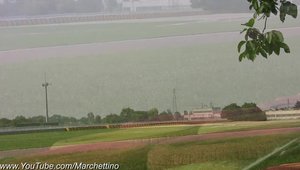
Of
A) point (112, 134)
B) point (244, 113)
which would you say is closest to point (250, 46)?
point (112, 134)

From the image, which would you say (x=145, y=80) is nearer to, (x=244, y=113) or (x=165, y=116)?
(x=165, y=116)

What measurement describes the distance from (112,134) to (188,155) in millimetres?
534

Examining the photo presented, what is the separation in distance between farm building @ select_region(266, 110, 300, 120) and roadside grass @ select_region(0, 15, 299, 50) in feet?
2.08

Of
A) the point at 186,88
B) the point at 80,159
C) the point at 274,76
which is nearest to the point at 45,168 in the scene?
the point at 80,159

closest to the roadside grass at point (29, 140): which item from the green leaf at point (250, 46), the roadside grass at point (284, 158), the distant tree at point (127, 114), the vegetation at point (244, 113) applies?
the distant tree at point (127, 114)

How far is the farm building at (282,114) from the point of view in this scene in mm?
3596

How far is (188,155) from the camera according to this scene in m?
3.33

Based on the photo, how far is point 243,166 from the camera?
335 cm

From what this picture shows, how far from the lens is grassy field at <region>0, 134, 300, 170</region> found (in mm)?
3262

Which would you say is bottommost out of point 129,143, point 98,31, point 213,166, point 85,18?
point 213,166

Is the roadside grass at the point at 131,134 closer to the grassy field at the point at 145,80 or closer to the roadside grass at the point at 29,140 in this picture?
the roadside grass at the point at 29,140

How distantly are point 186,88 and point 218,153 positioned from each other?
21.6 inches

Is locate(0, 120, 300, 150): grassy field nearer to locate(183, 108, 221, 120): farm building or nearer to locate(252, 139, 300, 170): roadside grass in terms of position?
locate(183, 108, 221, 120): farm building

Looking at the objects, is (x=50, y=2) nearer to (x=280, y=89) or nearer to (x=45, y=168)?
(x=45, y=168)
